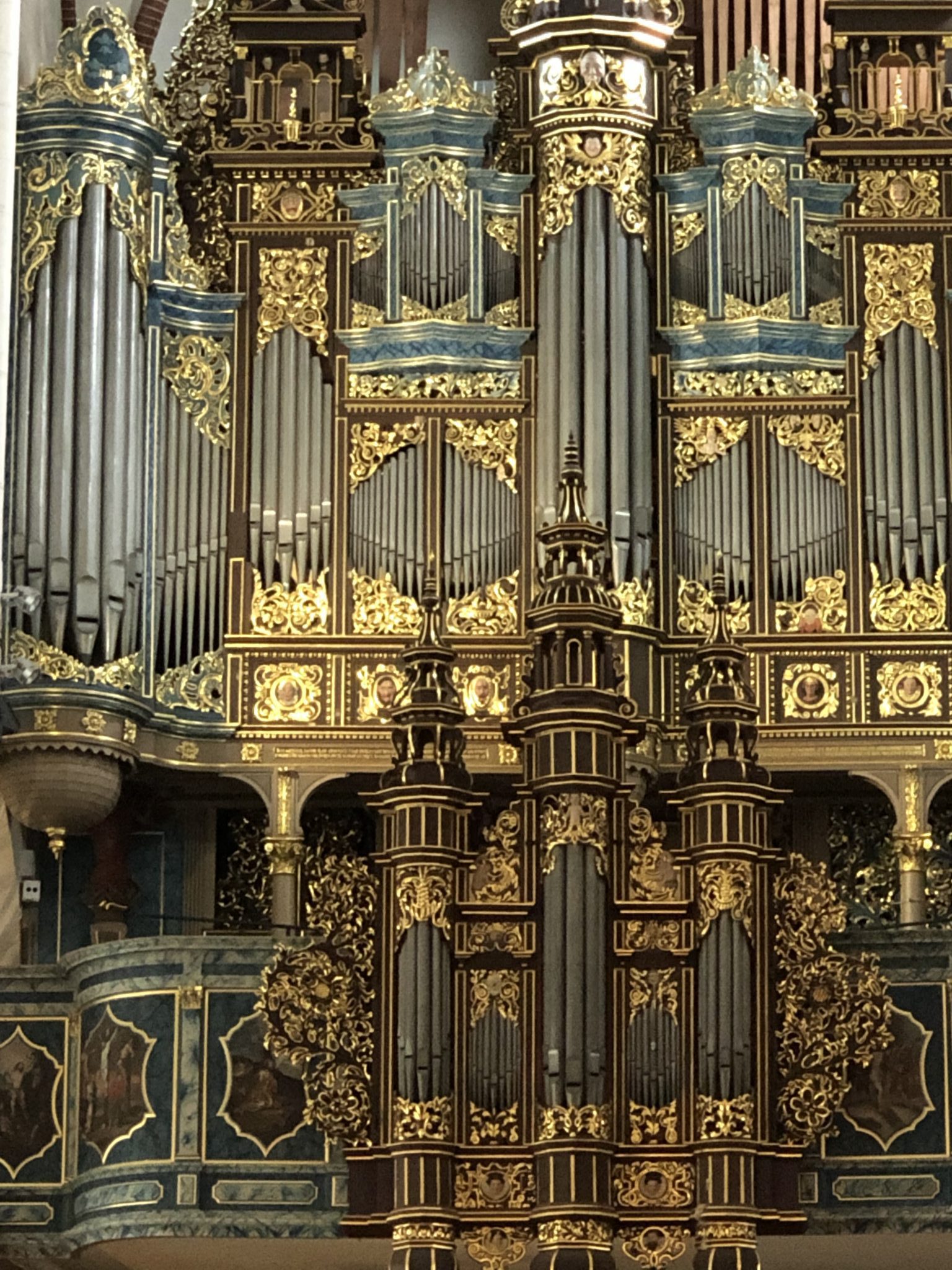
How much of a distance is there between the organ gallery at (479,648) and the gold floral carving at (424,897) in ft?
0.10

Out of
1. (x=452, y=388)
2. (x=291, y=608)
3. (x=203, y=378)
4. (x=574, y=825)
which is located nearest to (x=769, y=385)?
(x=452, y=388)

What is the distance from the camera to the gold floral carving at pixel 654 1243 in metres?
27.0

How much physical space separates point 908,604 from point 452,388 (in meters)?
3.73

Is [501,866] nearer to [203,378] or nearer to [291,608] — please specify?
[291,608]

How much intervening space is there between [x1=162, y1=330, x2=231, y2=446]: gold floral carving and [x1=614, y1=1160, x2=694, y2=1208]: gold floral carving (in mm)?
6873

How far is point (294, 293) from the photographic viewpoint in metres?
31.5

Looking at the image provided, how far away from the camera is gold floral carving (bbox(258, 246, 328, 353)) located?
31.4 m

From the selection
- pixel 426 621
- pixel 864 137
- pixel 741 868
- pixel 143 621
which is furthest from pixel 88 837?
pixel 864 137

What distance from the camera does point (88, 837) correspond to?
1206 inches

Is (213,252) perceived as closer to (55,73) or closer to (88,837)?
(55,73)

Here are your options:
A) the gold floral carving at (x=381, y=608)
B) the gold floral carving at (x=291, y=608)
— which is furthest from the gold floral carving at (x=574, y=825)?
the gold floral carving at (x=291, y=608)

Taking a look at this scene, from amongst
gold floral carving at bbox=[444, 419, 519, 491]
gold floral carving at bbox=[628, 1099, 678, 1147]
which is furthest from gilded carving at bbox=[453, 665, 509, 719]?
gold floral carving at bbox=[628, 1099, 678, 1147]

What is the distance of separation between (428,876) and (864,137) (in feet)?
24.5

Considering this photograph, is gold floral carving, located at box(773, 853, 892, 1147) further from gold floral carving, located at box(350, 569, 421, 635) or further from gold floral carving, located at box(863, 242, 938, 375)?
gold floral carving, located at box(863, 242, 938, 375)
